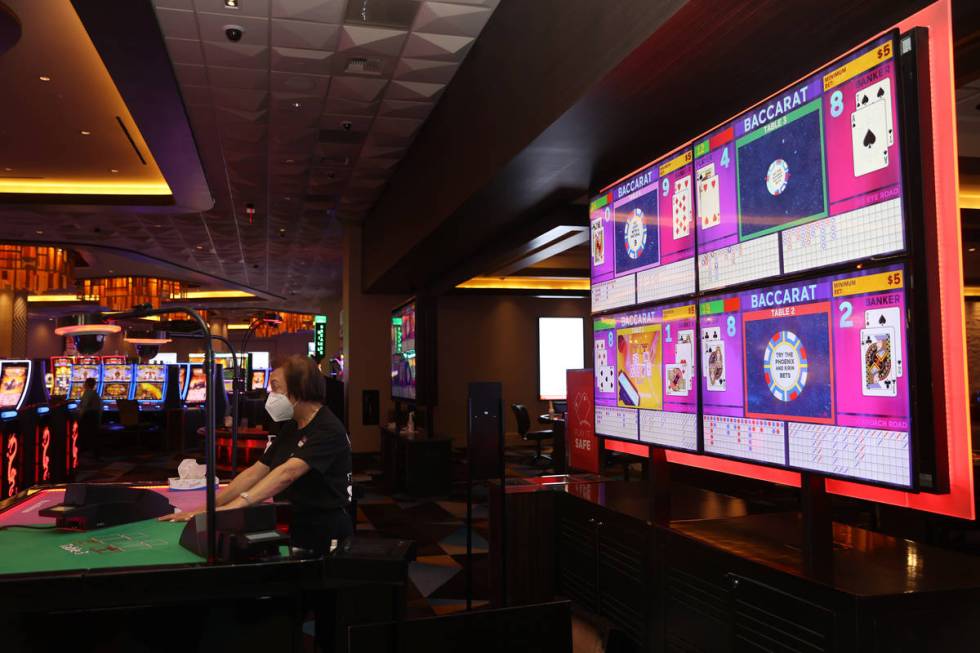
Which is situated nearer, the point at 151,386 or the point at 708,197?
the point at 708,197

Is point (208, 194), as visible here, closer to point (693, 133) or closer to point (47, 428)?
point (47, 428)

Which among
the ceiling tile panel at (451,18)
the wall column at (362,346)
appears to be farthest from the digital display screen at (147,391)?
the ceiling tile panel at (451,18)

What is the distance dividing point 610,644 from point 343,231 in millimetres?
10050

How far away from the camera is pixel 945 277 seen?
1.72m

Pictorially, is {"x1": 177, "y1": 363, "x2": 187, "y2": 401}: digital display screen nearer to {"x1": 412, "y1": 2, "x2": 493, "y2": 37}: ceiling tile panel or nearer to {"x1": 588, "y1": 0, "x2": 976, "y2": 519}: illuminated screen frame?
{"x1": 412, "y1": 2, "x2": 493, "y2": 37}: ceiling tile panel

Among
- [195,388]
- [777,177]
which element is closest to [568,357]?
[195,388]

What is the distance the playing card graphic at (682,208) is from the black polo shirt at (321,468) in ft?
5.30

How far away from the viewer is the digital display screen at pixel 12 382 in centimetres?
750

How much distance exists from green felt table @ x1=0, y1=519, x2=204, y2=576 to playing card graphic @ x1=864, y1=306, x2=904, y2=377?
204 centimetres

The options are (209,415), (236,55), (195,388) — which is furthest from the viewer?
(195,388)

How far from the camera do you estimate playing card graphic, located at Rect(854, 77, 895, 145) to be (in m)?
1.82

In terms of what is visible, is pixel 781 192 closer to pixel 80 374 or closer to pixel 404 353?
pixel 404 353

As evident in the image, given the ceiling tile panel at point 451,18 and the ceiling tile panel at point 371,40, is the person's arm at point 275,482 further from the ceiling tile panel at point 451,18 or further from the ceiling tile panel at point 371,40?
the ceiling tile panel at point 371,40

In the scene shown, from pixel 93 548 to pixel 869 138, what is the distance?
265 centimetres
